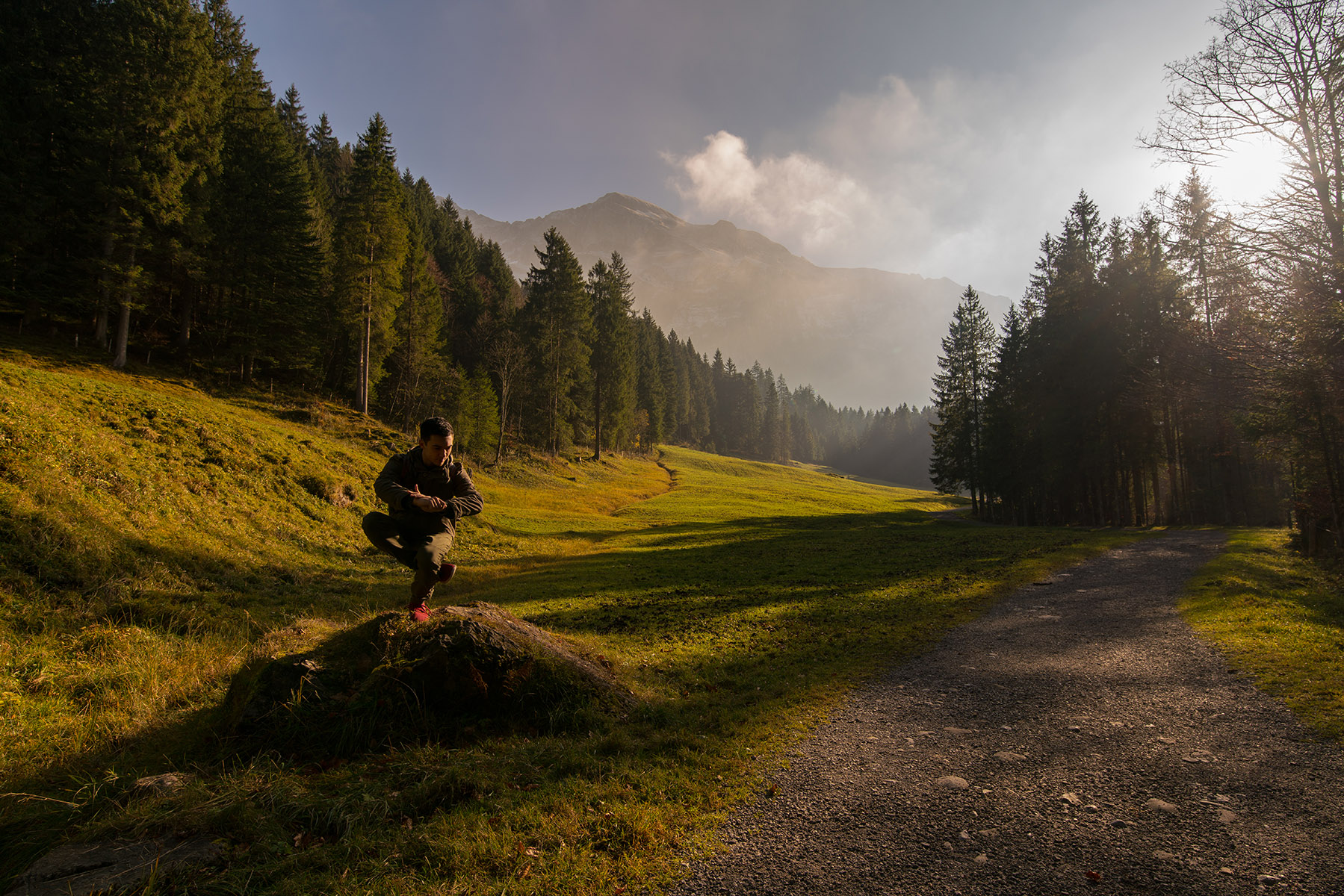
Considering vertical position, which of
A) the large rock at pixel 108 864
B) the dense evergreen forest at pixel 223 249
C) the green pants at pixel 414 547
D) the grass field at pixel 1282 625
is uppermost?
the dense evergreen forest at pixel 223 249

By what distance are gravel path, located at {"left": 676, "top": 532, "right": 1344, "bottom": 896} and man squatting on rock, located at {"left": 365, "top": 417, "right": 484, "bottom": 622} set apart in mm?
4240

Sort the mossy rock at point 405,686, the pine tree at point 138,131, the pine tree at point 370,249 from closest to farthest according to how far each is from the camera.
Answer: the mossy rock at point 405,686
the pine tree at point 138,131
the pine tree at point 370,249

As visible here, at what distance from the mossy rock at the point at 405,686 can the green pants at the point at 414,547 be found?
1.59 ft

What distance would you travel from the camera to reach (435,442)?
6.50 metres

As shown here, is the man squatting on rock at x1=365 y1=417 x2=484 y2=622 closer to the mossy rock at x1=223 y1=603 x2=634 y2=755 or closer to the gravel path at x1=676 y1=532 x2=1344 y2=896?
the mossy rock at x1=223 y1=603 x2=634 y2=755

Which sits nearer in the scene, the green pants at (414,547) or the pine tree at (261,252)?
the green pants at (414,547)

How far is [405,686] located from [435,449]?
8.83 feet

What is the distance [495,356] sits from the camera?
4769 centimetres

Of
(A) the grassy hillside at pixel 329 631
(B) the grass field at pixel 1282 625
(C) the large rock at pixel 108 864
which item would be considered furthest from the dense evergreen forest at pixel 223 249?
(B) the grass field at pixel 1282 625

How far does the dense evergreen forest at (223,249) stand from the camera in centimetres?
2592

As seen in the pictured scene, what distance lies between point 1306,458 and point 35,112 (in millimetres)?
59909

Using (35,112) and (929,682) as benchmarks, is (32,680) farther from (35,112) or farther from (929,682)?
Result: (35,112)

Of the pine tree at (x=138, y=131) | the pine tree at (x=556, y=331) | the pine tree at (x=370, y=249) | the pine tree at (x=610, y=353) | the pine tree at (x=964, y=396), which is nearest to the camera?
the pine tree at (x=138, y=131)

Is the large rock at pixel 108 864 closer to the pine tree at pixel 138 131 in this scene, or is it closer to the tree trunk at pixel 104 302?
the pine tree at pixel 138 131
